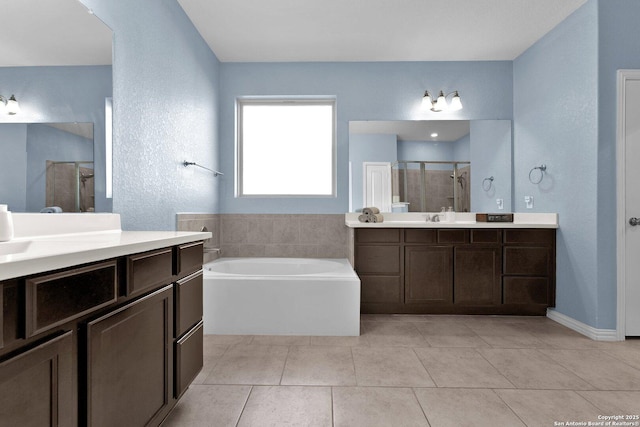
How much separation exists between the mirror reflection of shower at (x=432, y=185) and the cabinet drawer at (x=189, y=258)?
8.07 ft

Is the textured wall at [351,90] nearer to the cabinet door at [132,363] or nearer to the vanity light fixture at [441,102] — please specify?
the vanity light fixture at [441,102]

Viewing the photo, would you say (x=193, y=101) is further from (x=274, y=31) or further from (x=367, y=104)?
(x=367, y=104)

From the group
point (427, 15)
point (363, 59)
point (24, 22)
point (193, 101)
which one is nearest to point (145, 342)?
point (24, 22)

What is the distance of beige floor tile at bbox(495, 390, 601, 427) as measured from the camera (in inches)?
62.6

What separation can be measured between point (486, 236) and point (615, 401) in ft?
5.28

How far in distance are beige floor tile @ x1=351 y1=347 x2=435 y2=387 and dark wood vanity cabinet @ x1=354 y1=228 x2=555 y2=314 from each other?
2.78 ft

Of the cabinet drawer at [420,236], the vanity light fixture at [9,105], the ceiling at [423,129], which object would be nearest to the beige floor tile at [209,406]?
the vanity light fixture at [9,105]

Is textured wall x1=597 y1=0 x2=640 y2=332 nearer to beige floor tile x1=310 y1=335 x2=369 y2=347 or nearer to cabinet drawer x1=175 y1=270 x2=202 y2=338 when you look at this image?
beige floor tile x1=310 y1=335 x2=369 y2=347

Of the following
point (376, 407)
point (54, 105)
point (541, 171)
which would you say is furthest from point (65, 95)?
point (541, 171)

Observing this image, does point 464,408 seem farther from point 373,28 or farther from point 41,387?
point 373,28

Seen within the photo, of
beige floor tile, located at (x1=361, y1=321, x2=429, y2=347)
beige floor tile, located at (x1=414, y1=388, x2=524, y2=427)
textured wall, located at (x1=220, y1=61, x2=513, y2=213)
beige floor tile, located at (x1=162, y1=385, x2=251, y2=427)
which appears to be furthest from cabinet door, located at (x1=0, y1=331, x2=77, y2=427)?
textured wall, located at (x1=220, y1=61, x2=513, y2=213)

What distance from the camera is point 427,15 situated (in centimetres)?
290

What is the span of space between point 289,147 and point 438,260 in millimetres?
2064

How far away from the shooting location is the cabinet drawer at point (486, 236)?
3178mm
